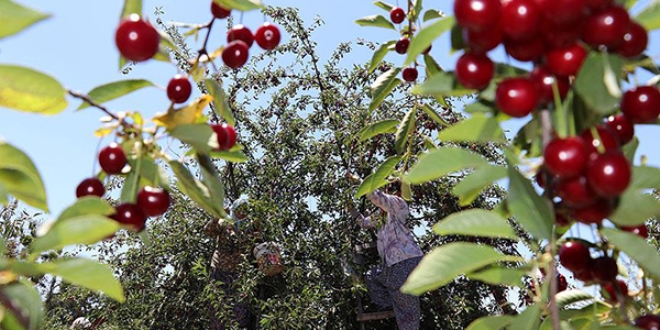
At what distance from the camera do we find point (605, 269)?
552 mm

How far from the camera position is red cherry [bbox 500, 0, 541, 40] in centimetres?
44

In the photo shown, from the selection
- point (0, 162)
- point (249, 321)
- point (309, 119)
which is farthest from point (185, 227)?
point (0, 162)

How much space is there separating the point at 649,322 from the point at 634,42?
0.24 metres

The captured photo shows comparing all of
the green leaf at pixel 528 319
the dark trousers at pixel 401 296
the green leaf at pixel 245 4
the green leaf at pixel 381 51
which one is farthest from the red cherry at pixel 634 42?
the dark trousers at pixel 401 296

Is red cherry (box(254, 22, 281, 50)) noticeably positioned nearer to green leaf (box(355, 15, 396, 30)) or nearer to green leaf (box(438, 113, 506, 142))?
green leaf (box(355, 15, 396, 30))

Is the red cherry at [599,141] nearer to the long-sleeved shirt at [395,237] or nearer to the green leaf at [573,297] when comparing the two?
the green leaf at [573,297]

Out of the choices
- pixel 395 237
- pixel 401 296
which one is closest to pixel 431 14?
pixel 395 237

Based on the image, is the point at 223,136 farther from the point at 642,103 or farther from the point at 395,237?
the point at 395,237

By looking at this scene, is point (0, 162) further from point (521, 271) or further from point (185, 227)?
point (185, 227)

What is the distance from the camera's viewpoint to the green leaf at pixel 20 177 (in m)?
0.50

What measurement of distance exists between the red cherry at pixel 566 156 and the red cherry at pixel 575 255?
141 mm

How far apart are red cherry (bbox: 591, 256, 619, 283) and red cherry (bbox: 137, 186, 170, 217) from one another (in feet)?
1.34

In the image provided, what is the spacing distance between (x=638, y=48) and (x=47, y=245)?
1.58 ft

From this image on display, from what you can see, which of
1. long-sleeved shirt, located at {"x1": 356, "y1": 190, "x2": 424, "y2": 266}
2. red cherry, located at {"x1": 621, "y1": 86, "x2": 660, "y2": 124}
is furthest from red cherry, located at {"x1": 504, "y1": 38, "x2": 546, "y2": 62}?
long-sleeved shirt, located at {"x1": 356, "y1": 190, "x2": 424, "y2": 266}
